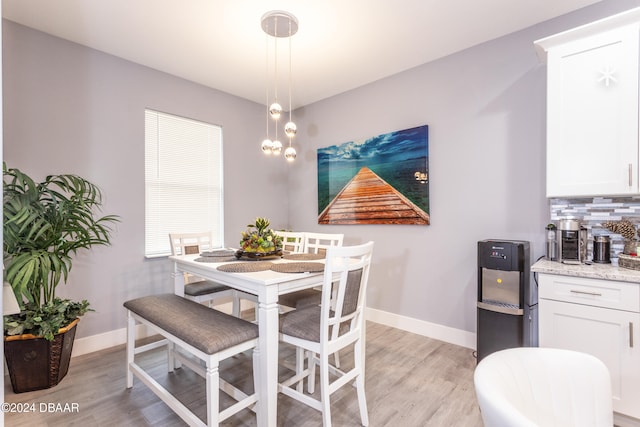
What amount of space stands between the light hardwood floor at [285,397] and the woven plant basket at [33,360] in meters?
0.07

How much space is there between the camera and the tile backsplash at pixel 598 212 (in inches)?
82.5

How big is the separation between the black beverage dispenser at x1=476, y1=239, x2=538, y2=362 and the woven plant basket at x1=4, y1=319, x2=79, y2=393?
304cm

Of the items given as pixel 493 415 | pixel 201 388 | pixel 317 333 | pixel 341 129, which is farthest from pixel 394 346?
pixel 341 129

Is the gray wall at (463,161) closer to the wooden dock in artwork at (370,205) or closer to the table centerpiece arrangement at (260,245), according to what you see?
the wooden dock in artwork at (370,205)

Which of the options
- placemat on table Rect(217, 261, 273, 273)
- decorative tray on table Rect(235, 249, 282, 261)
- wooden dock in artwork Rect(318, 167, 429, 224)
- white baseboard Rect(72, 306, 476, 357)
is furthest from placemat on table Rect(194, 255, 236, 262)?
wooden dock in artwork Rect(318, 167, 429, 224)

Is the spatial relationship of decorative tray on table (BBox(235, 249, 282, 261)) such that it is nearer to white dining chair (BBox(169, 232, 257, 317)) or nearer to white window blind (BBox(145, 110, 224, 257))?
white dining chair (BBox(169, 232, 257, 317))

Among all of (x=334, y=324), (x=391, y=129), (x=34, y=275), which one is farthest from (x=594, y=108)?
(x=34, y=275)

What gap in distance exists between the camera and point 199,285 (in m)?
2.66

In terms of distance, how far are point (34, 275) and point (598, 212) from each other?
383 centimetres

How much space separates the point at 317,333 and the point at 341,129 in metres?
2.73

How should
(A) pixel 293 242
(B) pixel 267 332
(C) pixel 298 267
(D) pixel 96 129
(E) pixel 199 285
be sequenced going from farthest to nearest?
(A) pixel 293 242, (D) pixel 96 129, (E) pixel 199 285, (C) pixel 298 267, (B) pixel 267 332

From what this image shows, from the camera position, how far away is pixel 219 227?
372cm

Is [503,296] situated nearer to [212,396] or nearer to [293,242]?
[293,242]

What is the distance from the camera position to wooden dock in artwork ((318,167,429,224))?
3209 mm
